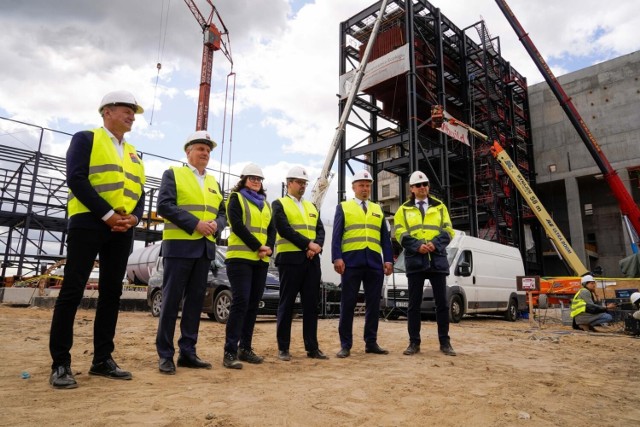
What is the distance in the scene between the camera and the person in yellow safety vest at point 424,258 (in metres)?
4.99

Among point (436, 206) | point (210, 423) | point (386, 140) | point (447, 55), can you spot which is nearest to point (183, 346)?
point (210, 423)

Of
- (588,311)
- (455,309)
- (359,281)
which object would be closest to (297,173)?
(359,281)

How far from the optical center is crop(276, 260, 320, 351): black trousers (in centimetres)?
441

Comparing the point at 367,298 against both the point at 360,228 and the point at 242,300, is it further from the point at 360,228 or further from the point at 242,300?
the point at 242,300

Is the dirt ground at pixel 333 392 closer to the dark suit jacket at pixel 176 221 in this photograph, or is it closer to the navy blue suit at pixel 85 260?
the navy blue suit at pixel 85 260

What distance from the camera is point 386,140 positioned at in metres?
22.9

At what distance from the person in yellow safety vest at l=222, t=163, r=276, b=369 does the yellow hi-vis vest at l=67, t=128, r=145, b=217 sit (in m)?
1.09

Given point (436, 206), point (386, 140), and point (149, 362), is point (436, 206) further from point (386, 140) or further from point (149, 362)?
point (386, 140)

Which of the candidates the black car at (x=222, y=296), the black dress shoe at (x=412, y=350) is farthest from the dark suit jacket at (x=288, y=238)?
the black car at (x=222, y=296)

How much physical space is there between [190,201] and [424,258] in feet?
8.96

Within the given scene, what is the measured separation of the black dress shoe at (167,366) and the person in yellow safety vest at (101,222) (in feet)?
1.03

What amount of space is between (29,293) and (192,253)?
46.4 feet

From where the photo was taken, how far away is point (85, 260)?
300 cm

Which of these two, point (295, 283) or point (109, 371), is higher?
point (295, 283)
